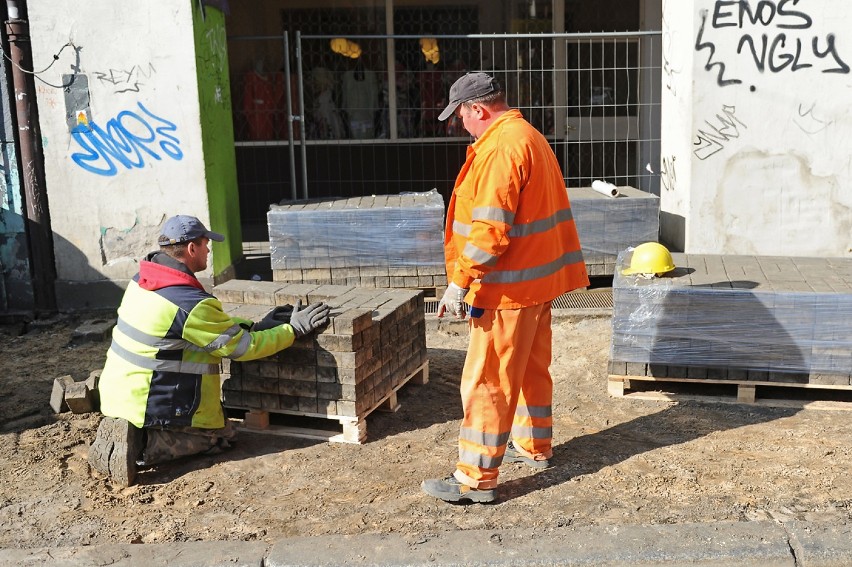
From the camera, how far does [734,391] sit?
6.06m

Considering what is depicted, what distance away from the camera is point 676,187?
927 cm

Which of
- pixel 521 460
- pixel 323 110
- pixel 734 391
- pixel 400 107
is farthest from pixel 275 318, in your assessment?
pixel 400 107

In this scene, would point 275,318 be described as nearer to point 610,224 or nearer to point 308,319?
point 308,319

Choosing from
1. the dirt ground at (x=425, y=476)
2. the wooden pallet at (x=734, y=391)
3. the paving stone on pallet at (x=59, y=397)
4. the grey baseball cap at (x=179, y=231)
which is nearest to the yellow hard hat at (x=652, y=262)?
the wooden pallet at (x=734, y=391)

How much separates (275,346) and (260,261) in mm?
5017

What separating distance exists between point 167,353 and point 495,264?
1.91 m

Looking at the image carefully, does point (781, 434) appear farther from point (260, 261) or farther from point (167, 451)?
point (260, 261)

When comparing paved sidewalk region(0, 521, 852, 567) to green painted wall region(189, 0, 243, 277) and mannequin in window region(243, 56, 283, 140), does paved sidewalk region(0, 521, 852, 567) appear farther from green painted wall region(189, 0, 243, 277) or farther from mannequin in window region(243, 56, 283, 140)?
mannequin in window region(243, 56, 283, 140)

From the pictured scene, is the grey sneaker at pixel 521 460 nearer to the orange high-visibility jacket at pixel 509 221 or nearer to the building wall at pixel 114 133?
the orange high-visibility jacket at pixel 509 221

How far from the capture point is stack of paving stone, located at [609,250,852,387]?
562 cm

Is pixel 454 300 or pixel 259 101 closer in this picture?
pixel 454 300

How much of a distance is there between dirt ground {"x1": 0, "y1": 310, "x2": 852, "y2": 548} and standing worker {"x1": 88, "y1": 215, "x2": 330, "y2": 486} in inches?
8.0

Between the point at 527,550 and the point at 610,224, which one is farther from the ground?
the point at 610,224

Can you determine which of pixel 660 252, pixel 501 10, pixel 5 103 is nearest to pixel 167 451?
pixel 660 252
